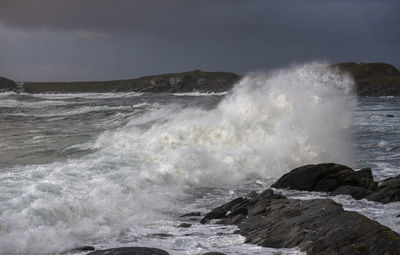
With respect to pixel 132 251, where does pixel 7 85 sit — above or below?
above

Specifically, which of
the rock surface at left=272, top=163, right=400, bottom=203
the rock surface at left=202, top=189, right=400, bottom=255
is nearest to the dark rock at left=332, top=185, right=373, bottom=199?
the rock surface at left=272, top=163, right=400, bottom=203

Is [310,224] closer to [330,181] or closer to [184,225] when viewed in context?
[184,225]

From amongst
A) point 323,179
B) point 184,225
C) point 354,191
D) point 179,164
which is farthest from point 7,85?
point 184,225

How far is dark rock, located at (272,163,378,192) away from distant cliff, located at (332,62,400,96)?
216 feet

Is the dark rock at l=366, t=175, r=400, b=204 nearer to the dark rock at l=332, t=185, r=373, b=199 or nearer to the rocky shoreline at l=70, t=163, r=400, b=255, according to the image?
the rocky shoreline at l=70, t=163, r=400, b=255

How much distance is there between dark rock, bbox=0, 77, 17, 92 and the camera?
10714 cm

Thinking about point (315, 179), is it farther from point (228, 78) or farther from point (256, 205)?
point (228, 78)

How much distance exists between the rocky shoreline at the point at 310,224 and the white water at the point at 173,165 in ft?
1.40

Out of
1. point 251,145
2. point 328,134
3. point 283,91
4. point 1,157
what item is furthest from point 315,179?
point 1,157

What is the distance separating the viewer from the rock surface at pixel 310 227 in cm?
657

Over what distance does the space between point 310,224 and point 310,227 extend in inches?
4.4

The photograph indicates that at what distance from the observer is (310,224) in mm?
7582

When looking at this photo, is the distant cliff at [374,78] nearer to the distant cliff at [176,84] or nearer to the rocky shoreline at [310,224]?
the distant cliff at [176,84]

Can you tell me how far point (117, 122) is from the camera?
30.6 metres
